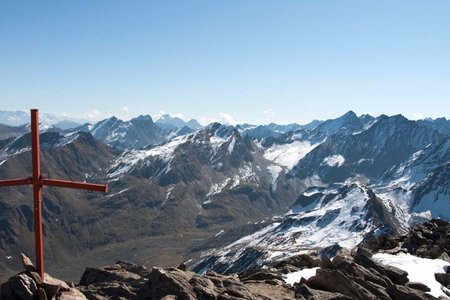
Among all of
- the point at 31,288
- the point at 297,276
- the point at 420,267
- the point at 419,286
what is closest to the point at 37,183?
the point at 31,288

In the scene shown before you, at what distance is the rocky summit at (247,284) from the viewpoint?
26203mm

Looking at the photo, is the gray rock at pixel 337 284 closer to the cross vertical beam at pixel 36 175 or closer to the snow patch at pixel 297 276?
the snow patch at pixel 297 276

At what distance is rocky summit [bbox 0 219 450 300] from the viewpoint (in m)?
26.2

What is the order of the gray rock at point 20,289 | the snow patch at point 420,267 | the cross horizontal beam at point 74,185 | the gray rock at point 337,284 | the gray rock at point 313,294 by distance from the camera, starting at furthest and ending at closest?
the snow patch at point 420,267
the gray rock at point 337,284
the gray rock at point 313,294
the gray rock at point 20,289
the cross horizontal beam at point 74,185

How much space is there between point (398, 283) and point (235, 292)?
48.2 ft

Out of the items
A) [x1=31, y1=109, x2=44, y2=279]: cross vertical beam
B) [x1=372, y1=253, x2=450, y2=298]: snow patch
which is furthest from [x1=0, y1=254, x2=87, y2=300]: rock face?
[x1=372, y1=253, x2=450, y2=298]: snow patch

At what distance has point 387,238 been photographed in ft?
188

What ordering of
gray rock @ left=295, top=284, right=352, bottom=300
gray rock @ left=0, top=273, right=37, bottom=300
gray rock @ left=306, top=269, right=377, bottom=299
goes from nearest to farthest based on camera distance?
1. gray rock @ left=0, top=273, right=37, bottom=300
2. gray rock @ left=295, top=284, right=352, bottom=300
3. gray rock @ left=306, top=269, right=377, bottom=299

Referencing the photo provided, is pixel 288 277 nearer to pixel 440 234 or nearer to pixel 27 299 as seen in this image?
pixel 27 299

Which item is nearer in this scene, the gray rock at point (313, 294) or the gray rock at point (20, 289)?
the gray rock at point (20, 289)

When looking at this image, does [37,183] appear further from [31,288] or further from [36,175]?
[31,288]

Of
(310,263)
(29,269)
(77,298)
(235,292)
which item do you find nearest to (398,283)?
(310,263)

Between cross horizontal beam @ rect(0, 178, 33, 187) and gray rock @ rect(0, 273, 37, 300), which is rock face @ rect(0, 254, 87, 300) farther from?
cross horizontal beam @ rect(0, 178, 33, 187)

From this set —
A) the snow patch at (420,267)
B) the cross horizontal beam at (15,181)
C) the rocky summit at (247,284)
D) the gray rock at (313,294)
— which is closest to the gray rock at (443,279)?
the rocky summit at (247,284)
